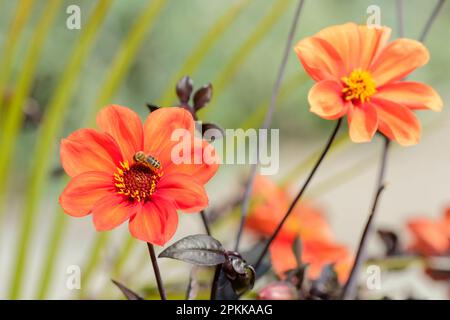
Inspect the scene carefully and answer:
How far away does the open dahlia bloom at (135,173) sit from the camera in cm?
20

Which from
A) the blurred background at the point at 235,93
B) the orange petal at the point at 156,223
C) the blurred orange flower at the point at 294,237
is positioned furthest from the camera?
the blurred background at the point at 235,93

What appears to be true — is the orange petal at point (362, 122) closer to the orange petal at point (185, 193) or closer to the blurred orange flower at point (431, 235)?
the orange petal at point (185, 193)

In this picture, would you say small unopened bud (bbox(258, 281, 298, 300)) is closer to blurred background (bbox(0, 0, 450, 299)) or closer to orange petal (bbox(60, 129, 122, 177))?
orange petal (bbox(60, 129, 122, 177))

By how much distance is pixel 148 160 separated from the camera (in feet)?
0.67

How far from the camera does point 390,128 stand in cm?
21

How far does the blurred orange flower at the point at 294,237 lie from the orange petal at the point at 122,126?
3.5 inches

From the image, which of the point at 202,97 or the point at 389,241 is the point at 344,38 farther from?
the point at 389,241

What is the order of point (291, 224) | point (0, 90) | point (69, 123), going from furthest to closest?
point (69, 123), point (0, 90), point (291, 224)

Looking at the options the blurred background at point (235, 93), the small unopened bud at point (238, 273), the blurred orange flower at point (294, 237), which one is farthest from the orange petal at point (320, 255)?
the blurred background at point (235, 93)

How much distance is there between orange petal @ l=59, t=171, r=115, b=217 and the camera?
0.65ft

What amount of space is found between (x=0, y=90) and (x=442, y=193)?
1.36 metres

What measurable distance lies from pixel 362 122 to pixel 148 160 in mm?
55

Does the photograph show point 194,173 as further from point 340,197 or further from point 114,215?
point 340,197
